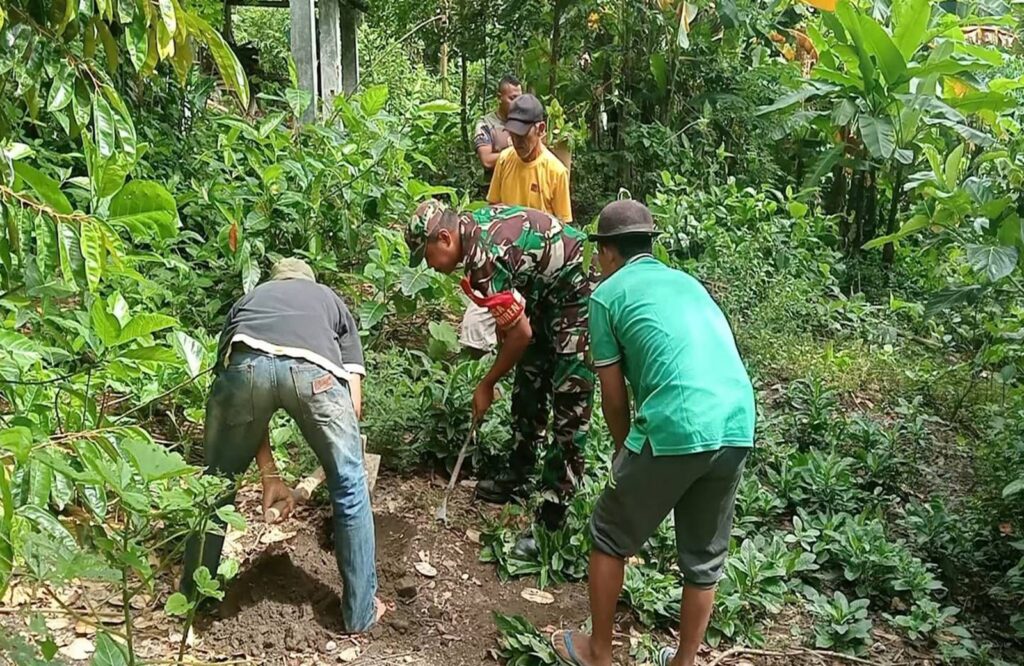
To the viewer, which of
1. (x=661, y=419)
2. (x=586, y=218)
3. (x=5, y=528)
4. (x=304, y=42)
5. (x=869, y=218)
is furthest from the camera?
(x=586, y=218)

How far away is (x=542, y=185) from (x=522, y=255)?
58.7 inches

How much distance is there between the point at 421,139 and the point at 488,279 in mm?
6094

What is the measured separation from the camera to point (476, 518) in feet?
14.2

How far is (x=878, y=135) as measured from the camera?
691cm

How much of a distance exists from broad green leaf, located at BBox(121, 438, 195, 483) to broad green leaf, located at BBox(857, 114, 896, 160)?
20.3 feet

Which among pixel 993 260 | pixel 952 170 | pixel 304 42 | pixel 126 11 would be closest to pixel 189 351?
pixel 126 11

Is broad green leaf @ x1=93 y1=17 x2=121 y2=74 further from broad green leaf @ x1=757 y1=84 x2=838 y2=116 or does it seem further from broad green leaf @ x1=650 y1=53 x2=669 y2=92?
broad green leaf @ x1=650 y1=53 x2=669 y2=92

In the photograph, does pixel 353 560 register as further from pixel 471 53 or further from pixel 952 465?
pixel 471 53

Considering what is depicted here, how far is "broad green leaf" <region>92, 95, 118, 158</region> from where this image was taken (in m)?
1.63

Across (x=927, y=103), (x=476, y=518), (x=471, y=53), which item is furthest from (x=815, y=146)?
(x=476, y=518)

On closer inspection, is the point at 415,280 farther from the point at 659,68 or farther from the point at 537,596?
the point at 659,68

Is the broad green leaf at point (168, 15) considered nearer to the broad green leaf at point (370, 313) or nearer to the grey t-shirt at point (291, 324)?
the grey t-shirt at point (291, 324)

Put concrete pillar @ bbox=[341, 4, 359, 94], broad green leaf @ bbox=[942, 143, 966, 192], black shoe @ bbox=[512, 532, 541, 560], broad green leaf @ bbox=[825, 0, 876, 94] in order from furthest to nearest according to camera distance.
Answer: concrete pillar @ bbox=[341, 4, 359, 94] < broad green leaf @ bbox=[825, 0, 876, 94] < broad green leaf @ bbox=[942, 143, 966, 192] < black shoe @ bbox=[512, 532, 541, 560]

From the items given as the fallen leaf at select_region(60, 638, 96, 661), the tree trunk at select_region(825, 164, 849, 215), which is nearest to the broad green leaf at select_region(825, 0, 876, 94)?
the tree trunk at select_region(825, 164, 849, 215)
